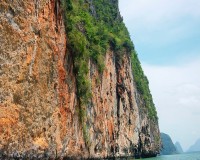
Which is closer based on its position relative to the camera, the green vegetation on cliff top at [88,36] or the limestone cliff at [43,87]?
the limestone cliff at [43,87]

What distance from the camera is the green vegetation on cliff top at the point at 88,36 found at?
21.2m

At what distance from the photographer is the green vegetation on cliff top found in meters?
21.2

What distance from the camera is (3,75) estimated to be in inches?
488

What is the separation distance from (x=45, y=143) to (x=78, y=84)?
768 centimetres

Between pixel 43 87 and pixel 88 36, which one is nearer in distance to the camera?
pixel 43 87

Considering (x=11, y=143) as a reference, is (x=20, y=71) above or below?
above

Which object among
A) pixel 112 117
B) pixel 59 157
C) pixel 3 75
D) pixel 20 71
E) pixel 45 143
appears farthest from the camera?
pixel 112 117

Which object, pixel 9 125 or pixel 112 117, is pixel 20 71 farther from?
pixel 112 117

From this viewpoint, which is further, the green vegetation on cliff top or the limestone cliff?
the green vegetation on cliff top

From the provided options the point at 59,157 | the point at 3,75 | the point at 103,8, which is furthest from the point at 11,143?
the point at 103,8

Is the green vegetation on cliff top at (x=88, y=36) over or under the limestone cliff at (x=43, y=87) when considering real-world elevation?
over

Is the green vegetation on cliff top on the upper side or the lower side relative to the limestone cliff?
upper

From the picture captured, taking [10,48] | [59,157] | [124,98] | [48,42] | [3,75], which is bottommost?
[59,157]

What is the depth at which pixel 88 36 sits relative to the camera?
93.8 ft
